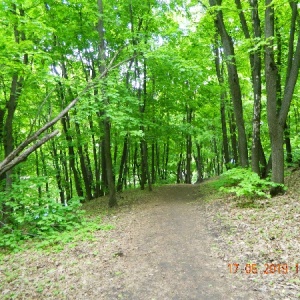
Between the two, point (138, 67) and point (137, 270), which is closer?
point (137, 270)

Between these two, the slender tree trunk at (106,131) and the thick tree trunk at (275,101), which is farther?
the slender tree trunk at (106,131)

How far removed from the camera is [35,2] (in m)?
10.2

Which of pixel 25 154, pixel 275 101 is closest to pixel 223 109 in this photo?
pixel 275 101

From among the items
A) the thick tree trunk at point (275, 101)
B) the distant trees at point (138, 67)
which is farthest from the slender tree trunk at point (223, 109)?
the thick tree trunk at point (275, 101)

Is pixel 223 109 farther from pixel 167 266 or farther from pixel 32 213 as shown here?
pixel 167 266

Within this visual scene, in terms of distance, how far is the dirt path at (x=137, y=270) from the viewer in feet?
15.4

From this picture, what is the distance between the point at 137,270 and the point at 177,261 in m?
0.88

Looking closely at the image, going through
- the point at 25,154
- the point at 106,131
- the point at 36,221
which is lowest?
the point at 36,221

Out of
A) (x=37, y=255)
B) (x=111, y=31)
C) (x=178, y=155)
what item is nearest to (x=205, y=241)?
(x=37, y=255)

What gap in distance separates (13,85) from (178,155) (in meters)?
23.4
